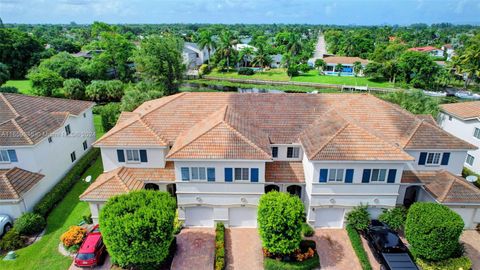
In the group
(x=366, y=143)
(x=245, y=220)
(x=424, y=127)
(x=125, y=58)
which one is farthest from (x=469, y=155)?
(x=125, y=58)

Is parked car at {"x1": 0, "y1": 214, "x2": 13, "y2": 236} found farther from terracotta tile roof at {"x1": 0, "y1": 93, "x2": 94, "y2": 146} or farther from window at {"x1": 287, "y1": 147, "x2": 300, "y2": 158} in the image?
window at {"x1": 287, "y1": 147, "x2": 300, "y2": 158}

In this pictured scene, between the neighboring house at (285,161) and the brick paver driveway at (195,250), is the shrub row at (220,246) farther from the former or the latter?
the neighboring house at (285,161)

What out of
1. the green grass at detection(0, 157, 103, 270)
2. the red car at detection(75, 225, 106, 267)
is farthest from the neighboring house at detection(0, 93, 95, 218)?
the red car at detection(75, 225, 106, 267)

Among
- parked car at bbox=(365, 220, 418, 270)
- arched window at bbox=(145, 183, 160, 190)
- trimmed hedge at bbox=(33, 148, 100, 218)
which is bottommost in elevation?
parked car at bbox=(365, 220, 418, 270)

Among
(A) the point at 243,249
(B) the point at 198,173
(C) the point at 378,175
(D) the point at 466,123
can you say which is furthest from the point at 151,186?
(D) the point at 466,123

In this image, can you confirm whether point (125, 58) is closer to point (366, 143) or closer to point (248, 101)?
point (248, 101)

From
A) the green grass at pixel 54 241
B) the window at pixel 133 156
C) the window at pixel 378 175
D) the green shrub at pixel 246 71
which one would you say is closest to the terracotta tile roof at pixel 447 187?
the window at pixel 378 175
